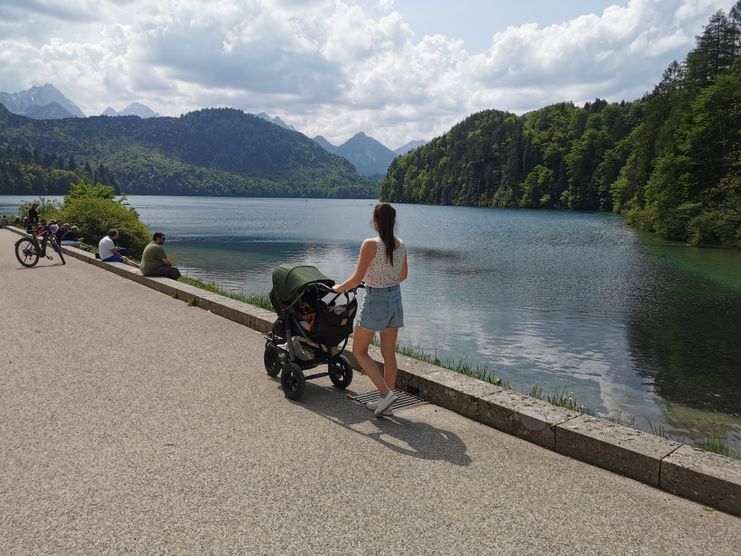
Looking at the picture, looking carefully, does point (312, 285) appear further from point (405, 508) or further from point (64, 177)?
point (64, 177)

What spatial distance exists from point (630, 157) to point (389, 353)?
3886 inches

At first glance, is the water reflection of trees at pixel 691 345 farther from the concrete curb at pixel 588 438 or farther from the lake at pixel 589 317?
the concrete curb at pixel 588 438

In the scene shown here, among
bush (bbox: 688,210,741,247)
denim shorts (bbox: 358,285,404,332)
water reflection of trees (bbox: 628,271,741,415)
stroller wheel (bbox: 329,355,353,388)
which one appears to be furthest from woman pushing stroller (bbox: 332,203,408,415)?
bush (bbox: 688,210,741,247)

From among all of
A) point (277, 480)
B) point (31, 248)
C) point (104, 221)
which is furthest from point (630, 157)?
point (277, 480)

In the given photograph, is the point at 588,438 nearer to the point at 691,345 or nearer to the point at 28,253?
the point at 691,345

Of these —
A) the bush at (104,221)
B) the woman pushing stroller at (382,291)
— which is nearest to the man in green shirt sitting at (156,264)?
the woman pushing stroller at (382,291)

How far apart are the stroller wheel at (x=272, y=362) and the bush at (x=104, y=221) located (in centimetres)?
2326

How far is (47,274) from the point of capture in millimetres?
15938

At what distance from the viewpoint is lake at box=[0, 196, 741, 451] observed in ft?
36.1

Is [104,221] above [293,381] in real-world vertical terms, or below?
above

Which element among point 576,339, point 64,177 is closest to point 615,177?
point 576,339

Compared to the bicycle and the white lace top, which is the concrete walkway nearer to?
the white lace top

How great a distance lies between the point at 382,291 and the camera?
5633 millimetres

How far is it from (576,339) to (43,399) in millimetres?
13160
